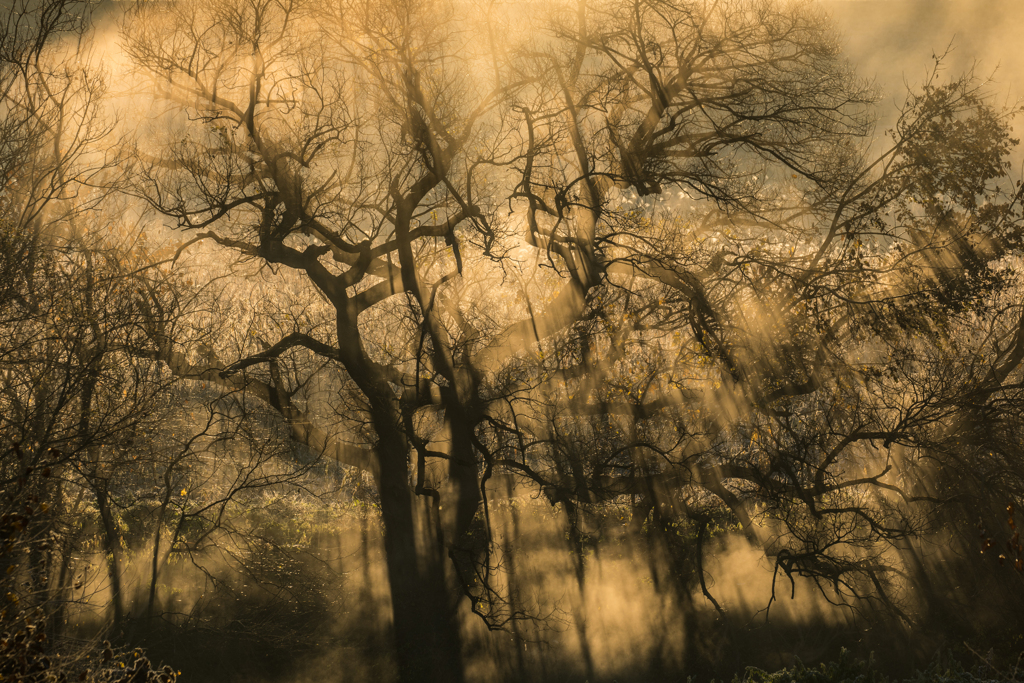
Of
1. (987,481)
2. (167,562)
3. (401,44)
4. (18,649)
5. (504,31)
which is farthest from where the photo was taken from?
(167,562)

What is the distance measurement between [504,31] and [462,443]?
5409 millimetres

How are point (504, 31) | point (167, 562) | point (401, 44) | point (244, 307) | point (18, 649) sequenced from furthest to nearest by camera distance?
1. point (244, 307)
2. point (167, 562)
3. point (504, 31)
4. point (401, 44)
5. point (18, 649)

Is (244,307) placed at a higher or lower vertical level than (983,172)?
higher

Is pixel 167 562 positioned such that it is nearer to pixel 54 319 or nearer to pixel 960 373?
pixel 54 319

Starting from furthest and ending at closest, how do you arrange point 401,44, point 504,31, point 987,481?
point 504,31, point 401,44, point 987,481

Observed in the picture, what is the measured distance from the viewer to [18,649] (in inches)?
138

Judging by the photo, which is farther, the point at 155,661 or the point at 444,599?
the point at 444,599

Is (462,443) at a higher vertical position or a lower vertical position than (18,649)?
higher

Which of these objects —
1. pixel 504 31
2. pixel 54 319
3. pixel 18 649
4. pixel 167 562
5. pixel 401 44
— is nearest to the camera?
pixel 18 649

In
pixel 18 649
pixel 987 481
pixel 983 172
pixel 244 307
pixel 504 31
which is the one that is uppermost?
pixel 504 31

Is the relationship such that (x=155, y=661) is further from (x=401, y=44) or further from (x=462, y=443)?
(x=401, y=44)

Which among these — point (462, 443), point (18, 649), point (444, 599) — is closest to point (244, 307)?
point (462, 443)

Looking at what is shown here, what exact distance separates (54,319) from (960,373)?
9.73 meters

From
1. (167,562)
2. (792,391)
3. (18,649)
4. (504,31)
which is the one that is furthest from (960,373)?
Result: (167,562)
